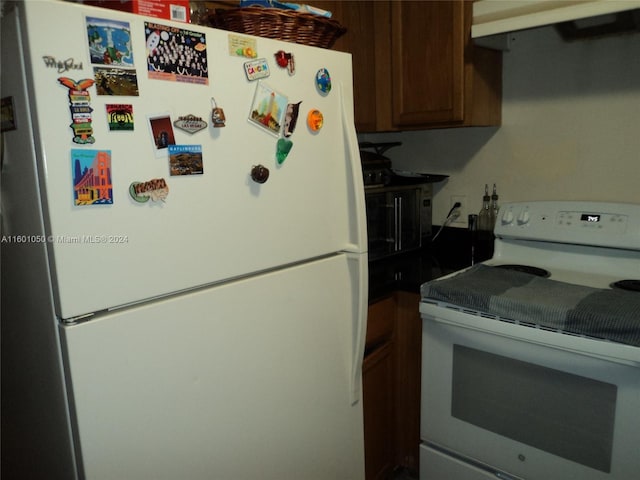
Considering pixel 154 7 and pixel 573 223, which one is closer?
pixel 154 7

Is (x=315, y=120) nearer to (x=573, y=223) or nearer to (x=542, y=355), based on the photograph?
(x=542, y=355)

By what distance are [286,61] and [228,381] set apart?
29.5 inches

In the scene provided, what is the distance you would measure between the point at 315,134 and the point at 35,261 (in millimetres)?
683

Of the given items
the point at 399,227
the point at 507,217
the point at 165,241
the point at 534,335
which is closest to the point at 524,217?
the point at 507,217

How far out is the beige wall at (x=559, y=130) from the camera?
5.68 ft

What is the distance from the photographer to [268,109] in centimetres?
110

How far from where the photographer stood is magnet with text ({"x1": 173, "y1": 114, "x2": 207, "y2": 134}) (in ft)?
3.10

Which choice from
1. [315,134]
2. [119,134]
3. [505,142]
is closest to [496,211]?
[505,142]

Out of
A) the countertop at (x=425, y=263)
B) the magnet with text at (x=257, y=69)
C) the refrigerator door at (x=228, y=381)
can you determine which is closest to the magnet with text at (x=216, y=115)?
the magnet with text at (x=257, y=69)

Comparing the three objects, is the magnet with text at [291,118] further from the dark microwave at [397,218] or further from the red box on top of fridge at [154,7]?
the dark microwave at [397,218]

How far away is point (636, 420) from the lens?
1225mm

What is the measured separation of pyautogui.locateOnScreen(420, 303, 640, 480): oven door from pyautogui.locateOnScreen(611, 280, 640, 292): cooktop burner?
0.35 m

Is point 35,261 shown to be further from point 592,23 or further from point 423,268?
point 592,23

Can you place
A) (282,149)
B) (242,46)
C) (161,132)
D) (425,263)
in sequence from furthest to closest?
(425,263)
(282,149)
(242,46)
(161,132)
